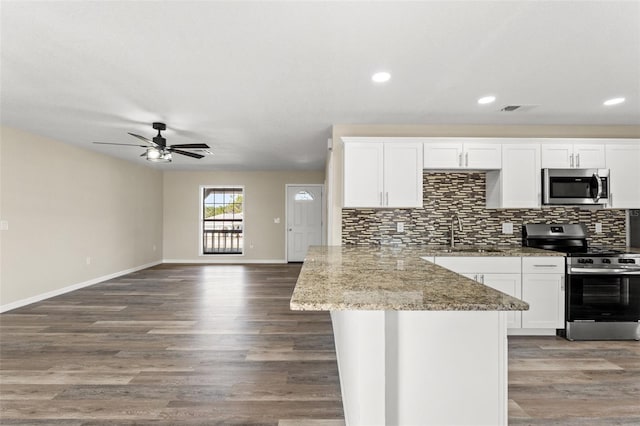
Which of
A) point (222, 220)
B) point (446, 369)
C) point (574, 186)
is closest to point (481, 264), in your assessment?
point (574, 186)

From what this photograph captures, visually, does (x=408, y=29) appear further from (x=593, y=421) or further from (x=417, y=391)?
(x=593, y=421)

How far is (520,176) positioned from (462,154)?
699mm

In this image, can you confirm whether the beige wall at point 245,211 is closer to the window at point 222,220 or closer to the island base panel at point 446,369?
the window at point 222,220

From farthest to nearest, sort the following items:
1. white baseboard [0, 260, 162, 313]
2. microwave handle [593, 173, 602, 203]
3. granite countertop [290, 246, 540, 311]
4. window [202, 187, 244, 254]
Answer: window [202, 187, 244, 254] → white baseboard [0, 260, 162, 313] → microwave handle [593, 173, 602, 203] → granite countertop [290, 246, 540, 311]

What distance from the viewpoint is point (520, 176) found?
375 cm

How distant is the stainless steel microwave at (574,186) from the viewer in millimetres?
3638

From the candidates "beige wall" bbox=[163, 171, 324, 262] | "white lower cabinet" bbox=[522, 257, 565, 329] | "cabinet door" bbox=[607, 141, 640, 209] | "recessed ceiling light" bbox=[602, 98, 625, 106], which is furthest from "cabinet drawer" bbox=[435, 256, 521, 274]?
"beige wall" bbox=[163, 171, 324, 262]

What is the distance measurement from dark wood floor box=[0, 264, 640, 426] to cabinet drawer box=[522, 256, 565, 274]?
2.23ft

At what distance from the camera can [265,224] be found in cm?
852

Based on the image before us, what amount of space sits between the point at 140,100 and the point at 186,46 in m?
1.32

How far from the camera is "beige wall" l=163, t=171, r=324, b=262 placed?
27.7 ft

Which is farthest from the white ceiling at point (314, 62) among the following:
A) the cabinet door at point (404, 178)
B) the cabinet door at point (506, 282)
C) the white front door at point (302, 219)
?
the white front door at point (302, 219)

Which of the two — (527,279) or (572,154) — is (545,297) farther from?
(572,154)

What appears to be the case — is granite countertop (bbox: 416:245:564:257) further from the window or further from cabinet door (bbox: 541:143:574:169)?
the window
